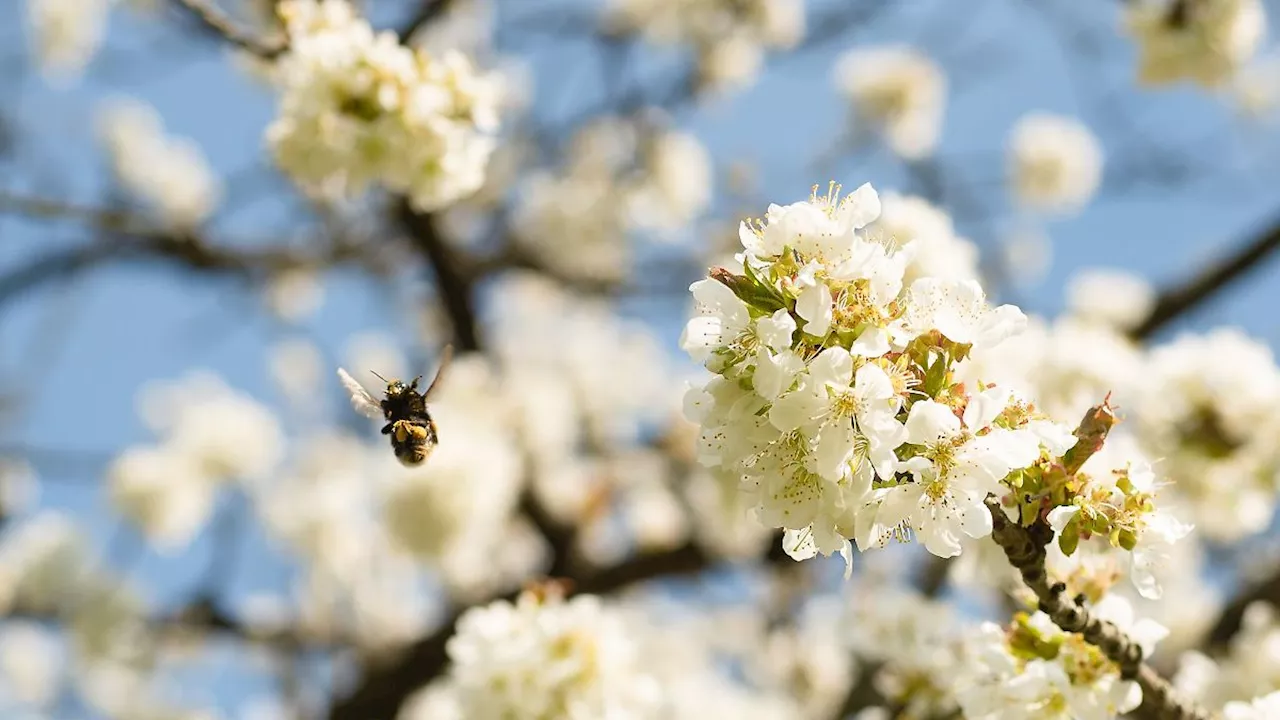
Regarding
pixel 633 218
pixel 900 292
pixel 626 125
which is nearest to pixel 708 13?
pixel 626 125

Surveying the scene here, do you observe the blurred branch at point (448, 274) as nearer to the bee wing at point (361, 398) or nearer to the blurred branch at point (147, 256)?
the blurred branch at point (147, 256)

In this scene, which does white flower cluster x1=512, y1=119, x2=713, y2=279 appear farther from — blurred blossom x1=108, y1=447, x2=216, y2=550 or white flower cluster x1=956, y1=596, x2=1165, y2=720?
white flower cluster x1=956, y1=596, x2=1165, y2=720

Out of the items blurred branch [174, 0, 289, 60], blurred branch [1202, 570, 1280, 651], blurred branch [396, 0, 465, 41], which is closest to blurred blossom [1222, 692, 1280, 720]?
blurred branch [1202, 570, 1280, 651]

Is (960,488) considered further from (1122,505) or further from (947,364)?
(1122,505)

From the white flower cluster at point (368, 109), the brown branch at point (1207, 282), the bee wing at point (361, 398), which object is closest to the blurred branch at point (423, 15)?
the white flower cluster at point (368, 109)

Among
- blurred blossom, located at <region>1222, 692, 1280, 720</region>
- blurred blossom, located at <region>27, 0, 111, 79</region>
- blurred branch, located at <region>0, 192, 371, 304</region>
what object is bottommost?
blurred blossom, located at <region>1222, 692, 1280, 720</region>
